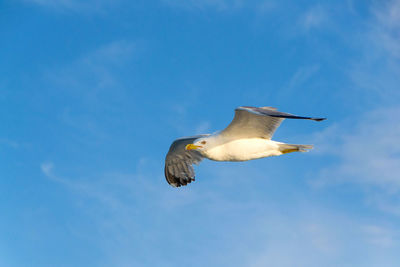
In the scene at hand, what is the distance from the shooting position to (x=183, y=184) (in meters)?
16.0

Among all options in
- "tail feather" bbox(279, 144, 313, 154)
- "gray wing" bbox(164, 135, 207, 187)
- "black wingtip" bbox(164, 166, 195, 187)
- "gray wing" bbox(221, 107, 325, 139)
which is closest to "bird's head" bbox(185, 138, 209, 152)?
"gray wing" bbox(221, 107, 325, 139)

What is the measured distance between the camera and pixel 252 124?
12281 millimetres

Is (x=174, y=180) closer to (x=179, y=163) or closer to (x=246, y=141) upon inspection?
(x=179, y=163)

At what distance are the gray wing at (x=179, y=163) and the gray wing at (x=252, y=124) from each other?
3.03m

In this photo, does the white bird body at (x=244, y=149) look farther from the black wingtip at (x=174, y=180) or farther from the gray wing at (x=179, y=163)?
the black wingtip at (x=174, y=180)

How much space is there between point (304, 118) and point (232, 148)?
2.71 m

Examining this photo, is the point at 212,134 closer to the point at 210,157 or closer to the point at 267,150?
the point at 210,157

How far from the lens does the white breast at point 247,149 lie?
1258cm

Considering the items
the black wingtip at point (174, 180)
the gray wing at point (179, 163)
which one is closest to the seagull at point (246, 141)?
the gray wing at point (179, 163)

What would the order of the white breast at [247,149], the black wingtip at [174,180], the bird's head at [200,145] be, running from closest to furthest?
the white breast at [247,149]
the bird's head at [200,145]
the black wingtip at [174,180]

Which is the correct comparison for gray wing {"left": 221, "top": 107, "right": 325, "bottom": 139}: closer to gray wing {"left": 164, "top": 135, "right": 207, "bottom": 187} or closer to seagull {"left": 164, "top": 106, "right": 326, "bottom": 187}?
seagull {"left": 164, "top": 106, "right": 326, "bottom": 187}

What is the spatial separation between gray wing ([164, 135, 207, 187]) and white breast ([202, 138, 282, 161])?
274 centimetres

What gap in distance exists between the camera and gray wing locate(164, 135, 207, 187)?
15.6 meters

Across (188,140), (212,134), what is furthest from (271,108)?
(188,140)
